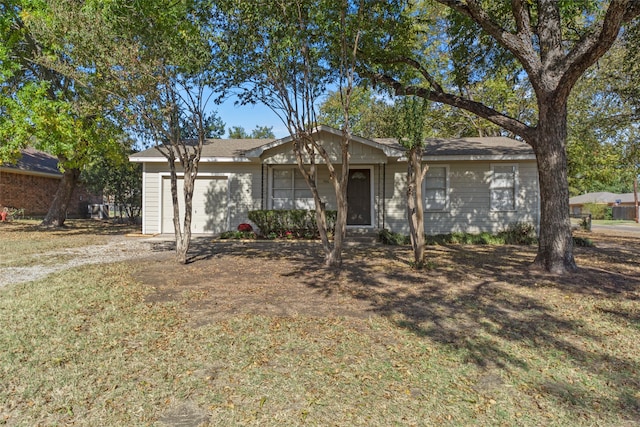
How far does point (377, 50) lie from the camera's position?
26.9 feet

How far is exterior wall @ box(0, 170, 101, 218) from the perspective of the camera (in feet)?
65.3

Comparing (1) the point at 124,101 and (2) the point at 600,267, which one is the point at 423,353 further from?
(1) the point at 124,101

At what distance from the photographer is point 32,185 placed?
2161 centimetres

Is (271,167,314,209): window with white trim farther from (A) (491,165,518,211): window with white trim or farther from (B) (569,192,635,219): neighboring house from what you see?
(B) (569,192,635,219): neighboring house

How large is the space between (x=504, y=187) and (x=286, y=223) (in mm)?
7372

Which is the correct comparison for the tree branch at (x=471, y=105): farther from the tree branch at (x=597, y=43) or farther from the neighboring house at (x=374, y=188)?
the neighboring house at (x=374, y=188)

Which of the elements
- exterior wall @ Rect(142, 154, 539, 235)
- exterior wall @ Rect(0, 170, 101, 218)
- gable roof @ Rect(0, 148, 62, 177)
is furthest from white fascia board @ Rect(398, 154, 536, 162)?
exterior wall @ Rect(0, 170, 101, 218)

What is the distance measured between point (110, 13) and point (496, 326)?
7.51 meters

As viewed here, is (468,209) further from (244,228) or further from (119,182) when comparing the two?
(119,182)

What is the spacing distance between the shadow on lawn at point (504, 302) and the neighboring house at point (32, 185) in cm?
1723

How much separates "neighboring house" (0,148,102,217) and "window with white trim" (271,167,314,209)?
14.5m

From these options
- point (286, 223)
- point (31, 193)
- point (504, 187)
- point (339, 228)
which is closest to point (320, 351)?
point (339, 228)

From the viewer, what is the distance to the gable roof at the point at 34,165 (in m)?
19.8

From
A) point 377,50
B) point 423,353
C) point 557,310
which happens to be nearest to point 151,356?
point 423,353
